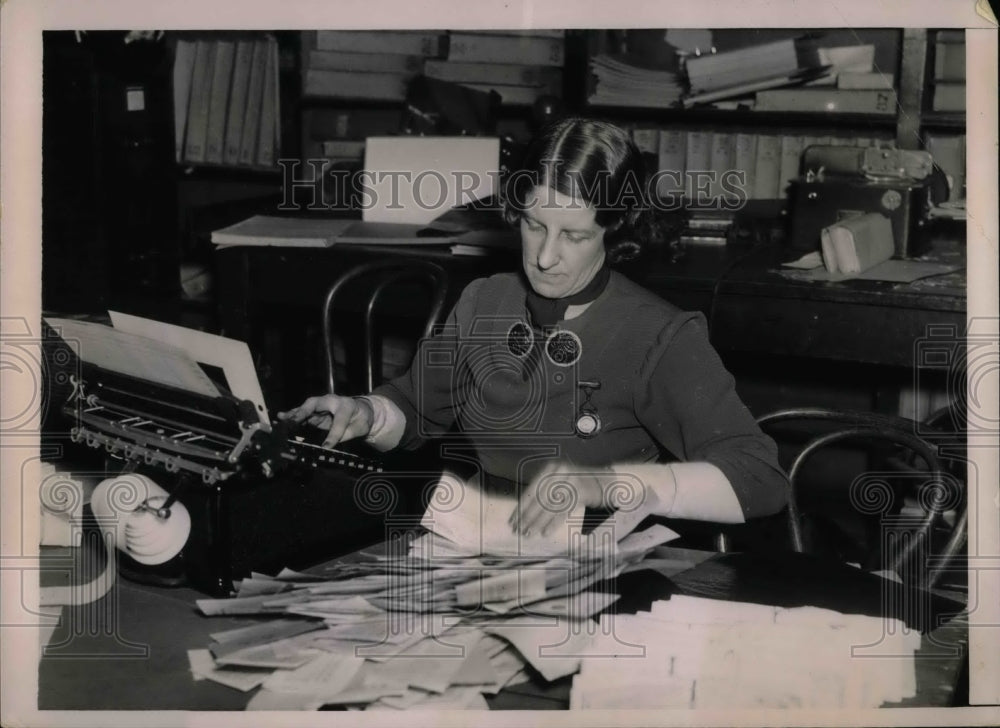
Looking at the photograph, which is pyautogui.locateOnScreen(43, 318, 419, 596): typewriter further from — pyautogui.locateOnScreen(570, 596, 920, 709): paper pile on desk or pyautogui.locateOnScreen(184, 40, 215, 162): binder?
pyautogui.locateOnScreen(184, 40, 215, 162): binder

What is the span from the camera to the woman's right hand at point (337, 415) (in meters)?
1.56

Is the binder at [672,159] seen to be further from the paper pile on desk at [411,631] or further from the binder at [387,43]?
the paper pile on desk at [411,631]

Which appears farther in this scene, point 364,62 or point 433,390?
point 364,62

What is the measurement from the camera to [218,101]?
3.46 metres

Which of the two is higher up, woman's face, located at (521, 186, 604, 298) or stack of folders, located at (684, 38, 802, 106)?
stack of folders, located at (684, 38, 802, 106)

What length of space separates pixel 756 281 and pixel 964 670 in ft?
3.76

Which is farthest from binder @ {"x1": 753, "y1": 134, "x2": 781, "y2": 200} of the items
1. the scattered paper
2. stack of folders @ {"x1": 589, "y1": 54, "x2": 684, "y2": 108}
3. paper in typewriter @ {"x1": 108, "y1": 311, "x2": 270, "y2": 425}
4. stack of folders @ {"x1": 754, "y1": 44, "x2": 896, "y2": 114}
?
the scattered paper

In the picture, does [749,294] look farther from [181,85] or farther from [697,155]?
[181,85]

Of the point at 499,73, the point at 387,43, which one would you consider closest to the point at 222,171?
the point at 387,43

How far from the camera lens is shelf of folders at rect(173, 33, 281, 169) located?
11.1 feet

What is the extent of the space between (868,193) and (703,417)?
1.24 metres

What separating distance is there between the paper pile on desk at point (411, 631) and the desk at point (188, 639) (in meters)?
0.02

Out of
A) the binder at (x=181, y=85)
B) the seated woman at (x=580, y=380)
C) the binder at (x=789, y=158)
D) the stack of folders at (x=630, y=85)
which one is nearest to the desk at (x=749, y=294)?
the binder at (x=789, y=158)

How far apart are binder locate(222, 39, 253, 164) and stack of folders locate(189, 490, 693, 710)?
240cm
